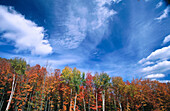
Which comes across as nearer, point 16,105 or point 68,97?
point 16,105

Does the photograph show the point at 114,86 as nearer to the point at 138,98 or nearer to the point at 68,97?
the point at 138,98

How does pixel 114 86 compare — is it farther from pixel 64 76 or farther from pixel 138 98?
pixel 64 76

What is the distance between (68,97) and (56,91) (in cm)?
414

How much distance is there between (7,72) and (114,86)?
3197 centimetres

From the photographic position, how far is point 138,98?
97.6 ft

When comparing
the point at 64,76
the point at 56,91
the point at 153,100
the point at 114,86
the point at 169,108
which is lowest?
the point at 169,108

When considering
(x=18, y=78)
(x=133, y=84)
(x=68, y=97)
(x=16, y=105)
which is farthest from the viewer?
(x=133, y=84)

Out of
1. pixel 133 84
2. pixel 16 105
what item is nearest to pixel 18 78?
pixel 16 105

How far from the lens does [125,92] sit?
30141 millimetres

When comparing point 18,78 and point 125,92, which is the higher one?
point 18,78

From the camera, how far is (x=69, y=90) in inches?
1050

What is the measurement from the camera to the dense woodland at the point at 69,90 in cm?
2400

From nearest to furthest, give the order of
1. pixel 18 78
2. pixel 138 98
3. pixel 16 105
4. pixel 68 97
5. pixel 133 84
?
pixel 16 105 → pixel 18 78 → pixel 68 97 → pixel 138 98 → pixel 133 84

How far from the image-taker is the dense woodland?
78.7 ft
